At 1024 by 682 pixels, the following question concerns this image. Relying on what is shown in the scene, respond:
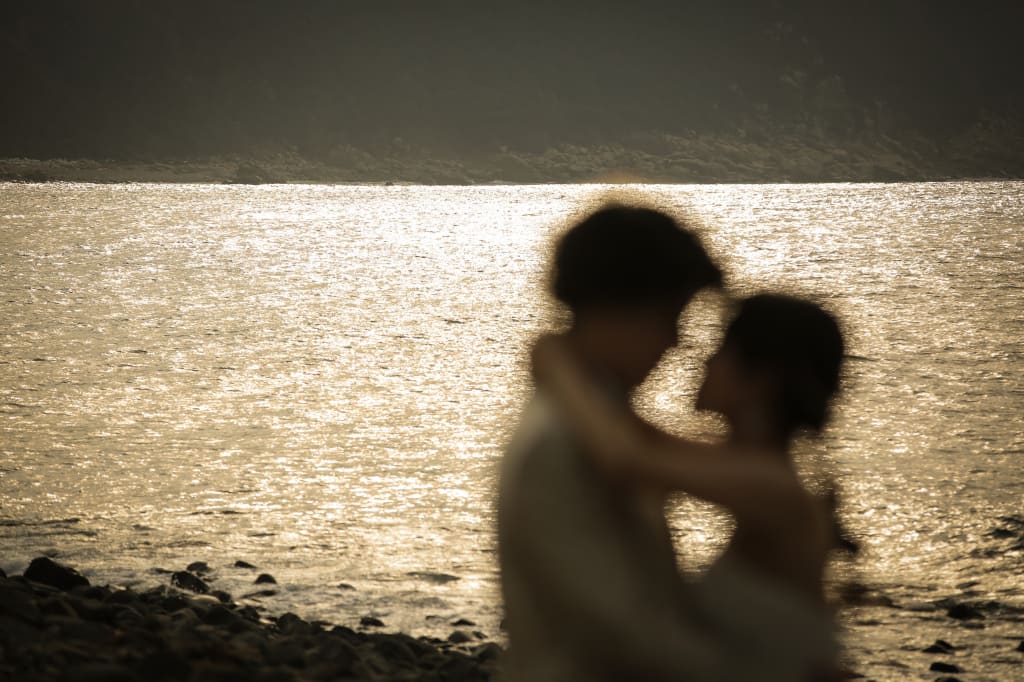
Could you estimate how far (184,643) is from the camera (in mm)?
6742

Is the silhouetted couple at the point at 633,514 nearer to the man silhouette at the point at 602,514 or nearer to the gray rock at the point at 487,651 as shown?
the man silhouette at the point at 602,514

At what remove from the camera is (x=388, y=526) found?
12.0 metres

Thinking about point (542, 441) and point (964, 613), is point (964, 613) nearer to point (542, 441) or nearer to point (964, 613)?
point (964, 613)

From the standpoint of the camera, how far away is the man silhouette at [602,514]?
214 centimetres

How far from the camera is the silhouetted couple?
7.05ft

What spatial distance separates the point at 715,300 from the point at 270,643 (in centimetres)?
545

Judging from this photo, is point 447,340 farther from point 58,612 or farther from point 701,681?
point 701,681

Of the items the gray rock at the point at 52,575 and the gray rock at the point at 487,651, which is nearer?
the gray rock at the point at 487,651

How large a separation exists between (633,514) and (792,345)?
2.36ft

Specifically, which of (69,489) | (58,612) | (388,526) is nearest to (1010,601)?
(388,526)

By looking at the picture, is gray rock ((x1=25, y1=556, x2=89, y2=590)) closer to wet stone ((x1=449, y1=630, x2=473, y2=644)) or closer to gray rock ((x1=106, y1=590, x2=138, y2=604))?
gray rock ((x1=106, y1=590, x2=138, y2=604))

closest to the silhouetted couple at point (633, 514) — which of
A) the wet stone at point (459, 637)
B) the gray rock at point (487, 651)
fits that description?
the gray rock at point (487, 651)

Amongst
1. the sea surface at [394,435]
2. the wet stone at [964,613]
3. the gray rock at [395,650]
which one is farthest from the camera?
the sea surface at [394,435]

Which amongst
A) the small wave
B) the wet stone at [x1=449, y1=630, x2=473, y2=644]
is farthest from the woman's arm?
the small wave
